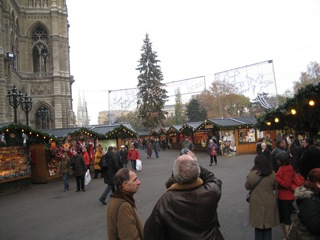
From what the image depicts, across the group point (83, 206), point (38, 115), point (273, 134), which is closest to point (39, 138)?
point (83, 206)

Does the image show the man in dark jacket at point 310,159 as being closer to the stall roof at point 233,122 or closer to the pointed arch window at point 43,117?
the stall roof at point 233,122

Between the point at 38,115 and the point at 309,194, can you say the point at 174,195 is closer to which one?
the point at 309,194

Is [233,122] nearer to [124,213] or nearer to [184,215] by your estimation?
[124,213]

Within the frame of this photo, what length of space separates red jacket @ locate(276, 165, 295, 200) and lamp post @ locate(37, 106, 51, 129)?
4036 centimetres

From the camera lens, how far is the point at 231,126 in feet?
72.8

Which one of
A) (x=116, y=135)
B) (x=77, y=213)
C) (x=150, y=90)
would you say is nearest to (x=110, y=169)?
(x=77, y=213)

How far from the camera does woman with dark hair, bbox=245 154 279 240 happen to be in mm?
4609

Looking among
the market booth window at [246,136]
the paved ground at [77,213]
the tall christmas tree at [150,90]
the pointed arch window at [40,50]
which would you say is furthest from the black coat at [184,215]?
the pointed arch window at [40,50]

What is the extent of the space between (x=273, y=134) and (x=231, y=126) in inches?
133

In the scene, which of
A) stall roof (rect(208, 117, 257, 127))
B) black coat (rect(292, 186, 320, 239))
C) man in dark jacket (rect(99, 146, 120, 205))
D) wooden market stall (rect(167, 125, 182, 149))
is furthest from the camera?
wooden market stall (rect(167, 125, 182, 149))

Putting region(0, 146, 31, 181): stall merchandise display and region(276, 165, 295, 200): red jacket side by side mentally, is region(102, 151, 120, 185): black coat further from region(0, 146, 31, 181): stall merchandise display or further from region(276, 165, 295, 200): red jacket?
region(0, 146, 31, 181): stall merchandise display

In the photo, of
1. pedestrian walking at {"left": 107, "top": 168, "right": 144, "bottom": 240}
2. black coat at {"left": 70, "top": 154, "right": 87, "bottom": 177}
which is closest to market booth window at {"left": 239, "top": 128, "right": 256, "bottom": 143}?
black coat at {"left": 70, "top": 154, "right": 87, "bottom": 177}

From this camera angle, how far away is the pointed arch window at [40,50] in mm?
40844

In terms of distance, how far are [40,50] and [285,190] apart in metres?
42.2
